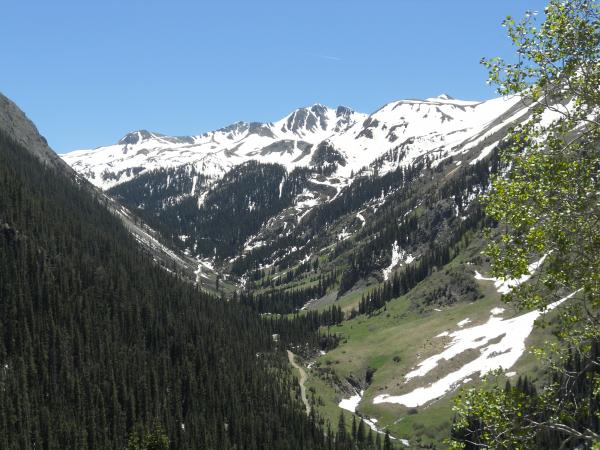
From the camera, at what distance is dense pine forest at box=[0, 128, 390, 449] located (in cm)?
12269

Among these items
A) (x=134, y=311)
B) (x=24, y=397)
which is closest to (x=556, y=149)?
(x=24, y=397)

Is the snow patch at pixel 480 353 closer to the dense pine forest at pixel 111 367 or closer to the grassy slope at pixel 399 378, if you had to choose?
the grassy slope at pixel 399 378

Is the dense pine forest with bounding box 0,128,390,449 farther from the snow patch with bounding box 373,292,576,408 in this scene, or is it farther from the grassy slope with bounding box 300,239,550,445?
the snow patch with bounding box 373,292,576,408

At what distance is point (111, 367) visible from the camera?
144875 mm

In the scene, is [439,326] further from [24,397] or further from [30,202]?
[30,202]

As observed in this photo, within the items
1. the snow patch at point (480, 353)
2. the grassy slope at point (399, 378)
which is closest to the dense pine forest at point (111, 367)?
the grassy slope at point (399, 378)

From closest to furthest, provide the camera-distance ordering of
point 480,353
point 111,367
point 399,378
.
Answer: point 111,367 → point 480,353 → point 399,378

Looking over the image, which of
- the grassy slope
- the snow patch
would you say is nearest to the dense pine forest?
the grassy slope

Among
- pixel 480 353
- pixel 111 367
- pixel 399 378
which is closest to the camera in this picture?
pixel 111 367

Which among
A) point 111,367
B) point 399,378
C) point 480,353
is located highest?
point 111,367

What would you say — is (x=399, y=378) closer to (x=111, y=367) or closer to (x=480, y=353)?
(x=480, y=353)

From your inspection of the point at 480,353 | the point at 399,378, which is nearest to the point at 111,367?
the point at 399,378

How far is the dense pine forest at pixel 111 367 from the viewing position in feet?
403

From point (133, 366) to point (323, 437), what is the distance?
54.7 metres
